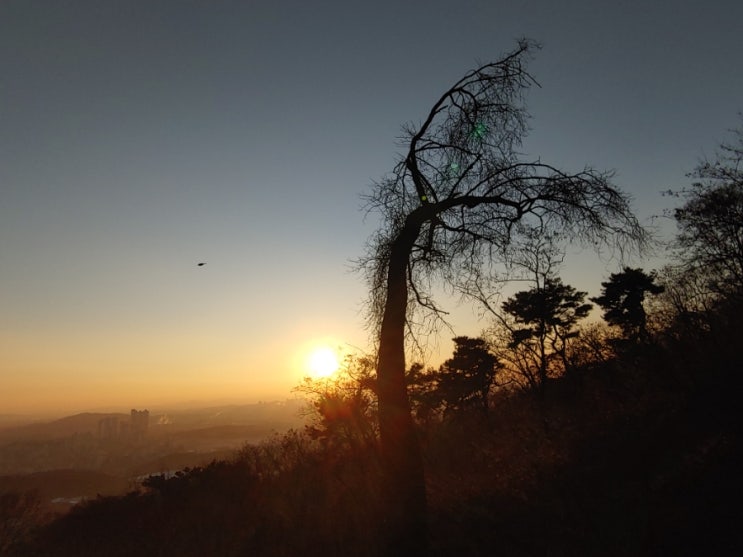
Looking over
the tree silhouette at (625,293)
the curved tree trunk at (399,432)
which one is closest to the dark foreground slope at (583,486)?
the curved tree trunk at (399,432)

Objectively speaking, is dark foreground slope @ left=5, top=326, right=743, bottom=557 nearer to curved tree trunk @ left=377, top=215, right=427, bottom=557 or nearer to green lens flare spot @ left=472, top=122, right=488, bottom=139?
curved tree trunk @ left=377, top=215, right=427, bottom=557

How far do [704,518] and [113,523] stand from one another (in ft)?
146

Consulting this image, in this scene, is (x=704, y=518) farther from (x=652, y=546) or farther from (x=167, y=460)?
(x=167, y=460)

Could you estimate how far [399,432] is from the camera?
4.48m

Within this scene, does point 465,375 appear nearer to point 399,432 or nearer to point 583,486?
point 583,486

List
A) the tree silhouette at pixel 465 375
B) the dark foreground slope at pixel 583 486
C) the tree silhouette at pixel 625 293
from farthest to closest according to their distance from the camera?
the tree silhouette at pixel 465 375
the tree silhouette at pixel 625 293
the dark foreground slope at pixel 583 486

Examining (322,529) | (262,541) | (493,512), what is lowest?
(262,541)

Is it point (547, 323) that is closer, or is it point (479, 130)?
point (479, 130)

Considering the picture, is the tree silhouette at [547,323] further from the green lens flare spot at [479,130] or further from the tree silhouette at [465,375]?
the green lens flare spot at [479,130]

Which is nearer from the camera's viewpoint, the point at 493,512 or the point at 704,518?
the point at 704,518

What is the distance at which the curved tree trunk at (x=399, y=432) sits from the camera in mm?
4059

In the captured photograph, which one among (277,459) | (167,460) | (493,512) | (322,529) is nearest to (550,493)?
(493,512)

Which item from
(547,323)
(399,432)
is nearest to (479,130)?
(399,432)

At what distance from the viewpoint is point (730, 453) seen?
4.72 metres
